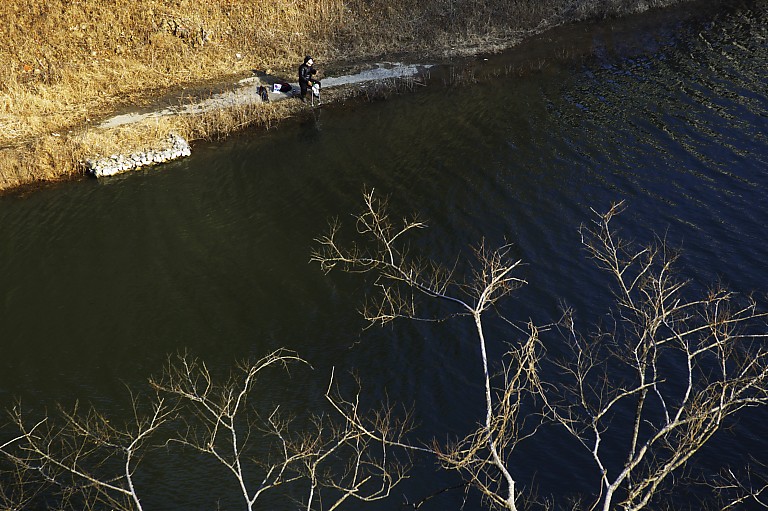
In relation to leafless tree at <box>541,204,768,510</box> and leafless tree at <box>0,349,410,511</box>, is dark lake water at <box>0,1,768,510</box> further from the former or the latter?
leafless tree at <box>541,204,768,510</box>

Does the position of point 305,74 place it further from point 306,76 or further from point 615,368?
point 615,368

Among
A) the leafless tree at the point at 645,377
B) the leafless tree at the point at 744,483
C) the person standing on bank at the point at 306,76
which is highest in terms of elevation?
the person standing on bank at the point at 306,76

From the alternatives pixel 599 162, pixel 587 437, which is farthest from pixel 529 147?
pixel 587 437

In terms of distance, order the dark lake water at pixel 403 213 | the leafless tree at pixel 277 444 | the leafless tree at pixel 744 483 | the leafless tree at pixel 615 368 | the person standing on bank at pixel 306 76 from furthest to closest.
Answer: the person standing on bank at pixel 306 76
the dark lake water at pixel 403 213
the leafless tree at pixel 277 444
the leafless tree at pixel 744 483
the leafless tree at pixel 615 368

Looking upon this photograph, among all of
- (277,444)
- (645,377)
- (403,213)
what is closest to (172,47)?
Result: (403,213)

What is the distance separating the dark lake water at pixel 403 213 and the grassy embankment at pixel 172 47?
169 cm

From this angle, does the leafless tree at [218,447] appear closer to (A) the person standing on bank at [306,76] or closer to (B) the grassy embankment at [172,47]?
(B) the grassy embankment at [172,47]

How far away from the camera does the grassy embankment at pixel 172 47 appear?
27500mm

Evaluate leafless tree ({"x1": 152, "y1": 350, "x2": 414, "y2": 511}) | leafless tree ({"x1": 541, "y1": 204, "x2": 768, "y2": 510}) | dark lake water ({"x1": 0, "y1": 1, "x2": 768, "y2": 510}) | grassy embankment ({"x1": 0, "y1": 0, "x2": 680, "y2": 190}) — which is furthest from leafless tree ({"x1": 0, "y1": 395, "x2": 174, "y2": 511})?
grassy embankment ({"x1": 0, "y1": 0, "x2": 680, "y2": 190})

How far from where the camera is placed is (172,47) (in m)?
33.1

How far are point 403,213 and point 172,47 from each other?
15.8 m

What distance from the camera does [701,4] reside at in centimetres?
3912

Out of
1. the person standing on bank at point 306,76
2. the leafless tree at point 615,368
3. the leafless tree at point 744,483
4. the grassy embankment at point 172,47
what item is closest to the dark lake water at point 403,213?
the leafless tree at point 744,483

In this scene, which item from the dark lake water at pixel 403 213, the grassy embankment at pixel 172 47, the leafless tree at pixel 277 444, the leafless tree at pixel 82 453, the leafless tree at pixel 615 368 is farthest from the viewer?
the grassy embankment at pixel 172 47
